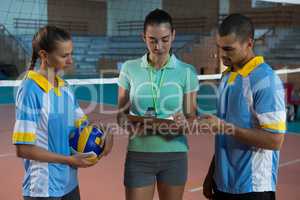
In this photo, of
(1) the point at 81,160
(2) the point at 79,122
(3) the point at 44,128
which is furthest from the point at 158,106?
(3) the point at 44,128

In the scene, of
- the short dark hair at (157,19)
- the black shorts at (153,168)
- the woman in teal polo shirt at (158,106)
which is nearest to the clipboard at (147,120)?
the woman in teal polo shirt at (158,106)

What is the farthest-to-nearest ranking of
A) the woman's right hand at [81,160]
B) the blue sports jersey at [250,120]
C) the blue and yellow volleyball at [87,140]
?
1. the blue and yellow volleyball at [87,140]
2. the woman's right hand at [81,160]
3. the blue sports jersey at [250,120]

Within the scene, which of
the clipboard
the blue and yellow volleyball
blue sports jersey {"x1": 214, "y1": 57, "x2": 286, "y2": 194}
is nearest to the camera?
blue sports jersey {"x1": 214, "y1": 57, "x2": 286, "y2": 194}

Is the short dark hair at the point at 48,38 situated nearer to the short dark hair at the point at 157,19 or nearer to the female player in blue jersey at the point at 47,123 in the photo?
the female player in blue jersey at the point at 47,123

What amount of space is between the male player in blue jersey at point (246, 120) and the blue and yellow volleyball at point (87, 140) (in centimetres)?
60

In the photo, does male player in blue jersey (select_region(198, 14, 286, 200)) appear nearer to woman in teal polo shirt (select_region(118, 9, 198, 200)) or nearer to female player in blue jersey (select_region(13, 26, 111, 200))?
woman in teal polo shirt (select_region(118, 9, 198, 200))

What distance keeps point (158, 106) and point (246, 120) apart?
24.3 inches

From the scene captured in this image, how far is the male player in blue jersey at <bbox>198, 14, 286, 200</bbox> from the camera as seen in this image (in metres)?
1.76

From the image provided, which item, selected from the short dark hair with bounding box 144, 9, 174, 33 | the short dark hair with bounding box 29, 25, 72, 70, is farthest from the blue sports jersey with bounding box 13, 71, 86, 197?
the short dark hair with bounding box 144, 9, 174, 33

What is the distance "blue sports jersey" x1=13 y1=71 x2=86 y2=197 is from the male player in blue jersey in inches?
26.1

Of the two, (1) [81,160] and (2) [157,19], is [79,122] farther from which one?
(2) [157,19]

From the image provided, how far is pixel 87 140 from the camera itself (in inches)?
81.1

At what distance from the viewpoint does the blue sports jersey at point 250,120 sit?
1.76 m

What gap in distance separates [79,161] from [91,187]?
236cm
